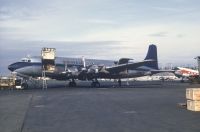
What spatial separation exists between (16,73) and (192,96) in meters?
36.4

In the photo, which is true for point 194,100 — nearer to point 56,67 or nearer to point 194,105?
point 194,105

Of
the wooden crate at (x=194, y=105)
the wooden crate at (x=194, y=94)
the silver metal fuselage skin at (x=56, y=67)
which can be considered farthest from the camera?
the silver metal fuselage skin at (x=56, y=67)

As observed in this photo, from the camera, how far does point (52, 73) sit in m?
52.7

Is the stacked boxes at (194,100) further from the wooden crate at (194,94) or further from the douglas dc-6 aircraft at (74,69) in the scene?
the douglas dc-6 aircraft at (74,69)

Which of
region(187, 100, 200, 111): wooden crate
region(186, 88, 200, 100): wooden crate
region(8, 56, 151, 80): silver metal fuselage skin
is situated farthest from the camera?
region(8, 56, 151, 80): silver metal fuselage skin

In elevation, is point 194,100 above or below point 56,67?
below

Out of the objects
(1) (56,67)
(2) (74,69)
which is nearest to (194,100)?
(1) (56,67)

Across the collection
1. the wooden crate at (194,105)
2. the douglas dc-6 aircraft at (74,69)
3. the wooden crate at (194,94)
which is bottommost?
the wooden crate at (194,105)

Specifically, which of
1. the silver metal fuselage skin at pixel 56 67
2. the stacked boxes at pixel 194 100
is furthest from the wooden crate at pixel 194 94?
the silver metal fuselage skin at pixel 56 67

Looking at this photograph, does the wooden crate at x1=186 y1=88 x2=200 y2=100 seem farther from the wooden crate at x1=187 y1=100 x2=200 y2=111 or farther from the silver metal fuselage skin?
the silver metal fuselage skin

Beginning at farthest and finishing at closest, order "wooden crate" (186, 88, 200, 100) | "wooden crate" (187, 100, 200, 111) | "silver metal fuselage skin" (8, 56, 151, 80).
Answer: "silver metal fuselage skin" (8, 56, 151, 80)
"wooden crate" (186, 88, 200, 100)
"wooden crate" (187, 100, 200, 111)

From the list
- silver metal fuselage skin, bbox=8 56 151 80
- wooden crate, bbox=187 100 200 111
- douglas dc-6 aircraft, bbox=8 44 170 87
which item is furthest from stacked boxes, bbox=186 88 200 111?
silver metal fuselage skin, bbox=8 56 151 80

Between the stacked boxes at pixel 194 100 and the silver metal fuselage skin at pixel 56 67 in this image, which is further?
the silver metal fuselage skin at pixel 56 67

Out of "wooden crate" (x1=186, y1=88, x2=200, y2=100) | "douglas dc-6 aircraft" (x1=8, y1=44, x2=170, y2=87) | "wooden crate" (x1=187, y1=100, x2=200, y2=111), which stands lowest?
"wooden crate" (x1=187, y1=100, x2=200, y2=111)
